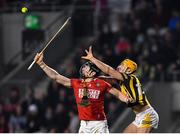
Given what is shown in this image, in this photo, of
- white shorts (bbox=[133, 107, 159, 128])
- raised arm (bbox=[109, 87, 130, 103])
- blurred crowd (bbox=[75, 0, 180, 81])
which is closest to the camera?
raised arm (bbox=[109, 87, 130, 103])

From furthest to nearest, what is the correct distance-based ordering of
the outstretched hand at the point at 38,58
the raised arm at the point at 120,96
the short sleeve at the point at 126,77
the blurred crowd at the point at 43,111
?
the blurred crowd at the point at 43,111 < the short sleeve at the point at 126,77 < the outstretched hand at the point at 38,58 < the raised arm at the point at 120,96

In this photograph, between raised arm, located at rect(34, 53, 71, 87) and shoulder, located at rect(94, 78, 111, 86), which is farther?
raised arm, located at rect(34, 53, 71, 87)

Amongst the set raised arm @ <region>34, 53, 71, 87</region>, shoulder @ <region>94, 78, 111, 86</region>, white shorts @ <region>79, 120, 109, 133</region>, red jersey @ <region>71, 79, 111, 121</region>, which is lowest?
white shorts @ <region>79, 120, 109, 133</region>

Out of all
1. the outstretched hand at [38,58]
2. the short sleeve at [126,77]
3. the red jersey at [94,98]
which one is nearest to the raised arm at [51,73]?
the outstretched hand at [38,58]

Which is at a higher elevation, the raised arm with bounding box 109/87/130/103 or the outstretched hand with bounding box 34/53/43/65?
the outstretched hand with bounding box 34/53/43/65

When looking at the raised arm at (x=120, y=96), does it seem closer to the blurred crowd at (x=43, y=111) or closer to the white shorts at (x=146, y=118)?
the white shorts at (x=146, y=118)

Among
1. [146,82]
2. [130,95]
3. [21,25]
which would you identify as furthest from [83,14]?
[130,95]

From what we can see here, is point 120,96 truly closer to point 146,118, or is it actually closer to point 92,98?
point 92,98

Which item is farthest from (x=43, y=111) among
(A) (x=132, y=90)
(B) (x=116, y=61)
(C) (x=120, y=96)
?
(C) (x=120, y=96)

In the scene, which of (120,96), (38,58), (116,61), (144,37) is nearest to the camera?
(120,96)

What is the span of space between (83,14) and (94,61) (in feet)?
34.3

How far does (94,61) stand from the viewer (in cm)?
1658

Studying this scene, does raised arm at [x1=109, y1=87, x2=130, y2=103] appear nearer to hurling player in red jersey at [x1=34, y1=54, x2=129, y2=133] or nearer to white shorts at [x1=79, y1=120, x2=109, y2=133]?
hurling player in red jersey at [x1=34, y1=54, x2=129, y2=133]

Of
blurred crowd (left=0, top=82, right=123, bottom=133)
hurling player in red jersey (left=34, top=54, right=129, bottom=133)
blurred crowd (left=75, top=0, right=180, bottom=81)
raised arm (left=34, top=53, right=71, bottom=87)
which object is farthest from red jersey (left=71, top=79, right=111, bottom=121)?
blurred crowd (left=75, top=0, right=180, bottom=81)
